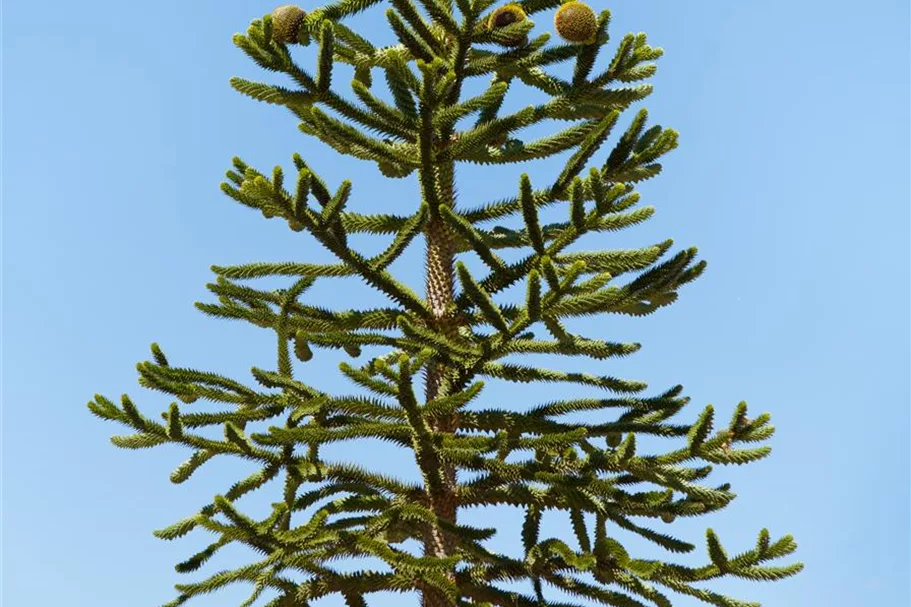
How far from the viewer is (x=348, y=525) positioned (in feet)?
21.0

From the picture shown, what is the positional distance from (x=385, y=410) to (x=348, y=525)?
2.61ft

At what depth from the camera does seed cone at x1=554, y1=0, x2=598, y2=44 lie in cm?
691

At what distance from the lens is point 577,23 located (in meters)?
6.90

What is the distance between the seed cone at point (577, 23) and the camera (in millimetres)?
6906

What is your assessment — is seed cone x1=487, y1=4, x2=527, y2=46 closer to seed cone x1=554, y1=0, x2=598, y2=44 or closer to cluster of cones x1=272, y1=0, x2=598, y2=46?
cluster of cones x1=272, y1=0, x2=598, y2=46

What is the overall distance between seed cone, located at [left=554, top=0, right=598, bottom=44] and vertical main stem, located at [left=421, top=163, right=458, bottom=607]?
1.25 meters

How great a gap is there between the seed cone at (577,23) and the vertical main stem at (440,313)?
4.11 feet

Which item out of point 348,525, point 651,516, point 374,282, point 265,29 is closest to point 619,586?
point 651,516

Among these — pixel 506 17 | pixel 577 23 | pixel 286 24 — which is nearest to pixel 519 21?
pixel 506 17

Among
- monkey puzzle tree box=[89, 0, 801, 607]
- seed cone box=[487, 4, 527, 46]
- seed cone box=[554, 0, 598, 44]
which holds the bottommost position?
monkey puzzle tree box=[89, 0, 801, 607]

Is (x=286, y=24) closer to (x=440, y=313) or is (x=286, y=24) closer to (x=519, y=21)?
(x=519, y=21)

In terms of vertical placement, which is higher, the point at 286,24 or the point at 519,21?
the point at 286,24

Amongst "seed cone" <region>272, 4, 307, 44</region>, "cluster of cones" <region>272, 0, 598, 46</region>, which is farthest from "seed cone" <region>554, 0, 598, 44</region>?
"seed cone" <region>272, 4, 307, 44</region>

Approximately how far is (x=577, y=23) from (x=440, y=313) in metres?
2.24
